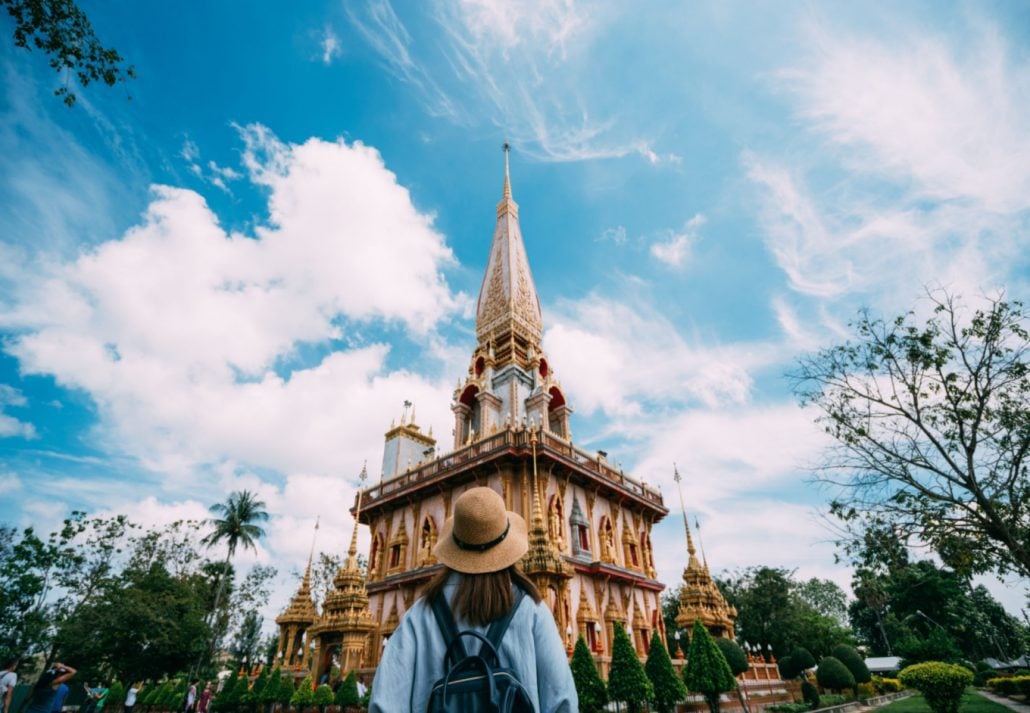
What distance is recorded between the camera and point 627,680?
37.1ft

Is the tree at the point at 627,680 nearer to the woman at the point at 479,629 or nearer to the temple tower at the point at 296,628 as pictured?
the woman at the point at 479,629

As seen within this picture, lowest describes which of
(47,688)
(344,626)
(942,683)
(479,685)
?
(942,683)

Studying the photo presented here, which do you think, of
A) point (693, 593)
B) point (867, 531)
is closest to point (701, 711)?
point (867, 531)

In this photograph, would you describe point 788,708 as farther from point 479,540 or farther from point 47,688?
point 479,540

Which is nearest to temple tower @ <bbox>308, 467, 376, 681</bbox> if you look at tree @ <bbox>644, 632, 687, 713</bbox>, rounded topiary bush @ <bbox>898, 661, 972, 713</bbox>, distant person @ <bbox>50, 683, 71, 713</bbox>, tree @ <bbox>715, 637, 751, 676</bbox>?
distant person @ <bbox>50, 683, 71, 713</bbox>

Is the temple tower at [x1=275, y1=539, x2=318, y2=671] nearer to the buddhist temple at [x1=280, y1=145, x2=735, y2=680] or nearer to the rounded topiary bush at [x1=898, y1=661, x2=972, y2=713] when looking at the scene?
the buddhist temple at [x1=280, y1=145, x2=735, y2=680]

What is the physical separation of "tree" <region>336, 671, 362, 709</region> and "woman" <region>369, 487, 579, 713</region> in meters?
14.3

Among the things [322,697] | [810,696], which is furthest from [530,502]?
[810,696]

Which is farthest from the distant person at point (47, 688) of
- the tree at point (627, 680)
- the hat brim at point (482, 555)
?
the tree at point (627, 680)

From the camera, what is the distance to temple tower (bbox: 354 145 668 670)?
1891cm

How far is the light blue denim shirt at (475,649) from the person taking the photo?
2289mm

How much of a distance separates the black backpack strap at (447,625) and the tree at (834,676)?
2623 centimetres

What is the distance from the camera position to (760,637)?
118ft

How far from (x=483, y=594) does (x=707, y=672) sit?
12714 mm
